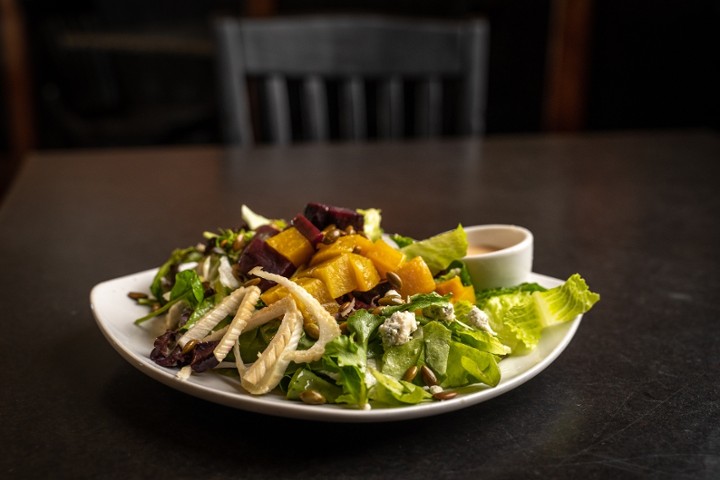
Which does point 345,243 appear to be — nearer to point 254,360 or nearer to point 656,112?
point 254,360

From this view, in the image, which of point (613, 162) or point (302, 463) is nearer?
point (302, 463)

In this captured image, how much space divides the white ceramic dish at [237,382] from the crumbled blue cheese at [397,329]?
117 mm

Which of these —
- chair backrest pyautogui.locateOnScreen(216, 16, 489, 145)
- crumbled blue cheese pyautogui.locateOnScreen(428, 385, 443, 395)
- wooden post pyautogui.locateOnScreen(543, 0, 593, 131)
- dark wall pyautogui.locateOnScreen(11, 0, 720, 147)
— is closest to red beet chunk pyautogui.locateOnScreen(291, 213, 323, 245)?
crumbled blue cheese pyautogui.locateOnScreen(428, 385, 443, 395)

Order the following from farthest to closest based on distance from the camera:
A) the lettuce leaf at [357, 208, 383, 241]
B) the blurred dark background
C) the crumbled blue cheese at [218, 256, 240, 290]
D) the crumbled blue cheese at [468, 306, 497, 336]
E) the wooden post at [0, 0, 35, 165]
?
1. the wooden post at [0, 0, 35, 165]
2. the blurred dark background
3. the lettuce leaf at [357, 208, 383, 241]
4. the crumbled blue cheese at [218, 256, 240, 290]
5. the crumbled blue cheese at [468, 306, 497, 336]

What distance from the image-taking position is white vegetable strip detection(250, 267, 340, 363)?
993mm

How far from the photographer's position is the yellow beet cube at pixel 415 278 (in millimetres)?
1148

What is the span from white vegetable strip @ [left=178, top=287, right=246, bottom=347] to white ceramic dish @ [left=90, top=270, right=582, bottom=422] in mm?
64

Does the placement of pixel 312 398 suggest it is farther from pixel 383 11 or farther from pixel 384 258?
pixel 383 11

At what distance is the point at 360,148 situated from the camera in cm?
294

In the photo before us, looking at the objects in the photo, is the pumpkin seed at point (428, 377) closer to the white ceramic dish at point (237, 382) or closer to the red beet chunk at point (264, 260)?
the white ceramic dish at point (237, 382)

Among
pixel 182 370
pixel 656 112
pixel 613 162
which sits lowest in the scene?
pixel 656 112

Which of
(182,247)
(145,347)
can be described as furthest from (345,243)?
(182,247)

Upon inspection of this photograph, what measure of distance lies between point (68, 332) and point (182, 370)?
1.46 ft

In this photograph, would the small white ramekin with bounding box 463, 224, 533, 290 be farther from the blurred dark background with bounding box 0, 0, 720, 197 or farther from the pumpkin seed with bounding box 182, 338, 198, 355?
the blurred dark background with bounding box 0, 0, 720, 197
